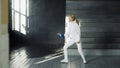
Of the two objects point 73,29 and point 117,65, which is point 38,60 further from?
point 117,65

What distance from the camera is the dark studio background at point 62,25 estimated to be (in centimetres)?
1273

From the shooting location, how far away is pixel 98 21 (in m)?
13.5

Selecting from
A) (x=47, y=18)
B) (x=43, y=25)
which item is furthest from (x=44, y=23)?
(x=47, y=18)

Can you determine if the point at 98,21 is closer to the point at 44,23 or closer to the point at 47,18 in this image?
the point at 47,18

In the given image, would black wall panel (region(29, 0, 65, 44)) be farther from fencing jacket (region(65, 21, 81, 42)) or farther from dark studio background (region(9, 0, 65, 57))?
fencing jacket (region(65, 21, 81, 42))

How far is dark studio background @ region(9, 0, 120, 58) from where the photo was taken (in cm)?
1273

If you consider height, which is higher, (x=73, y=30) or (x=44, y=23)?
(x=44, y=23)

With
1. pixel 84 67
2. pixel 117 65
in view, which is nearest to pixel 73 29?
pixel 84 67

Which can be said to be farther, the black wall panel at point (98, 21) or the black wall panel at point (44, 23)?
the black wall panel at point (44, 23)

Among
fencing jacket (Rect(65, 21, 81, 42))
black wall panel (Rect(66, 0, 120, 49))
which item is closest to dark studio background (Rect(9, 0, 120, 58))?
black wall panel (Rect(66, 0, 120, 49))

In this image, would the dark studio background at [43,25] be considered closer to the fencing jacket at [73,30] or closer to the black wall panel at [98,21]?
the black wall panel at [98,21]

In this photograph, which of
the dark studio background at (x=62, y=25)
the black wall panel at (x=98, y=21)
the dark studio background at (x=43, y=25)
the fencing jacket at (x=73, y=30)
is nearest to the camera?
→ the fencing jacket at (x=73, y=30)

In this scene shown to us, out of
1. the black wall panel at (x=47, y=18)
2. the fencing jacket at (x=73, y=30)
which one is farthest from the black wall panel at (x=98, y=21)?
the fencing jacket at (x=73, y=30)

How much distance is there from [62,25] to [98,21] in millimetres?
2789
